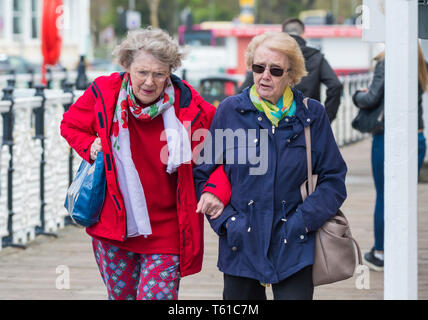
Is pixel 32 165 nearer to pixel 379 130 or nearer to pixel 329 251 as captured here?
pixel 379 130

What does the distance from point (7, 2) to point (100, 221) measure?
116ft

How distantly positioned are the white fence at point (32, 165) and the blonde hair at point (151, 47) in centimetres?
386

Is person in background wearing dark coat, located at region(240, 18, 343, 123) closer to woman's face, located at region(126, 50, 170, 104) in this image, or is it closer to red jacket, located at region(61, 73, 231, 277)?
red jacket, located at region(61, 73, 231, 277)

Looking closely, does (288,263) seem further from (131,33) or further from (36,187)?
(36,187)

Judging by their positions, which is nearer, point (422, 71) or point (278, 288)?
point (278, 288)

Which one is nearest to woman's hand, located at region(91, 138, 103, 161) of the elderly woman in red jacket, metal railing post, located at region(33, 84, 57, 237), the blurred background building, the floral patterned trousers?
the elderly woman in red jacket

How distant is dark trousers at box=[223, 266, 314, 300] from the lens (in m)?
4.02

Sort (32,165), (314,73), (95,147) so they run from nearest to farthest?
(95,147) < (314,73) < (32,165)

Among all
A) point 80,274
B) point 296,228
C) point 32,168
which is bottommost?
point 80,274

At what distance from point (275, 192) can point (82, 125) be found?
3.05 ft

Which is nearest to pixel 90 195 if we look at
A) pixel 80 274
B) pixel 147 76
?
pixel 147 76

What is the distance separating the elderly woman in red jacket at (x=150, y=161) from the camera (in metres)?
4.16

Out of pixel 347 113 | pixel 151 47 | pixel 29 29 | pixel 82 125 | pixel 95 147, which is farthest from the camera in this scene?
pixel 29 29

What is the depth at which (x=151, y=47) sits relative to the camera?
4145 mm
